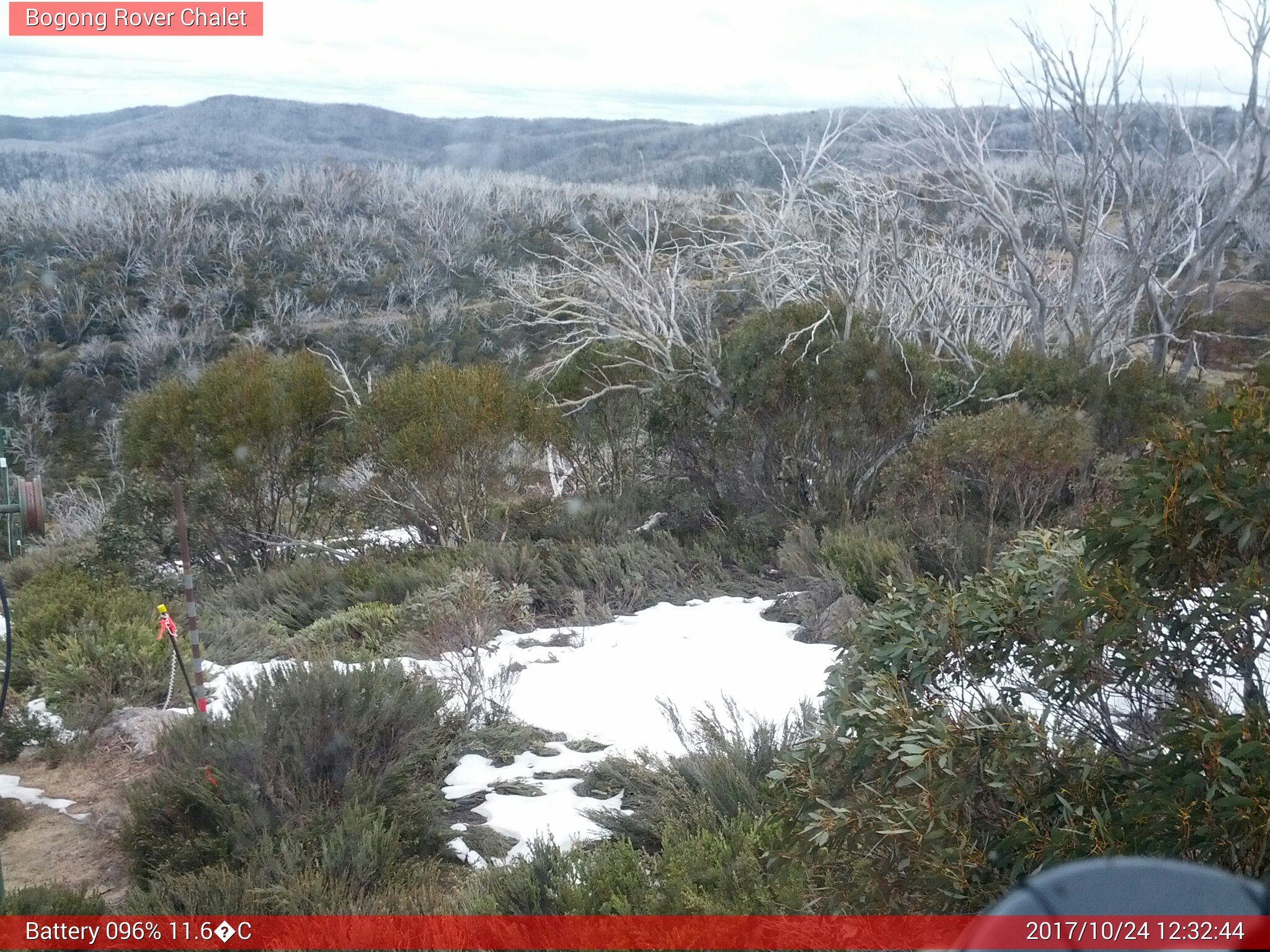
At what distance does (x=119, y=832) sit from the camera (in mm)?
4133

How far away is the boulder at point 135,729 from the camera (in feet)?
17.5

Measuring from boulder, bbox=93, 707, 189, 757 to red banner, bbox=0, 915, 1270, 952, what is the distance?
206cm

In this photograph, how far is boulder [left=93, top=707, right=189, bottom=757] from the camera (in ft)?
17.5

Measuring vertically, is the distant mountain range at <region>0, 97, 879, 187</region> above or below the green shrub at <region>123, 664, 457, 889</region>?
above

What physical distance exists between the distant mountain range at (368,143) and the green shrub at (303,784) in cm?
1122

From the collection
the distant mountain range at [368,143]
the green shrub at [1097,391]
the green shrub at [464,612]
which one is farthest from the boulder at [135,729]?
the distant mountain range at [368,143]

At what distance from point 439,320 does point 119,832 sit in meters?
28.1

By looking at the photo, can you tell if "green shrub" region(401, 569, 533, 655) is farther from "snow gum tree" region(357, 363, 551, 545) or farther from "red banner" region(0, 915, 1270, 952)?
"red banner" region(0, 915, 1270, 952)

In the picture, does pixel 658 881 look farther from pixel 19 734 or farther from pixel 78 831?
pixel 19 734

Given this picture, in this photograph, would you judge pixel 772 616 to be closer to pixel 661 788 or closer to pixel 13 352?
pixel 661 788

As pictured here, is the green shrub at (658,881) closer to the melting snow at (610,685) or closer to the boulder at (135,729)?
the melting snow at (610,685)

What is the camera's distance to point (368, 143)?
42.0 m

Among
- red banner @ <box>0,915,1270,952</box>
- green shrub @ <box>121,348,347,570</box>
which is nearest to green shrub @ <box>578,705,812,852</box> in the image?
red banner @ <box>0,915,1270,952</box>

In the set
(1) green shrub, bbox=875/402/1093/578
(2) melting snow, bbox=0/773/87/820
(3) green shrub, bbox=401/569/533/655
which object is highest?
(1) green shrub, bbox=875/402/1093/578
